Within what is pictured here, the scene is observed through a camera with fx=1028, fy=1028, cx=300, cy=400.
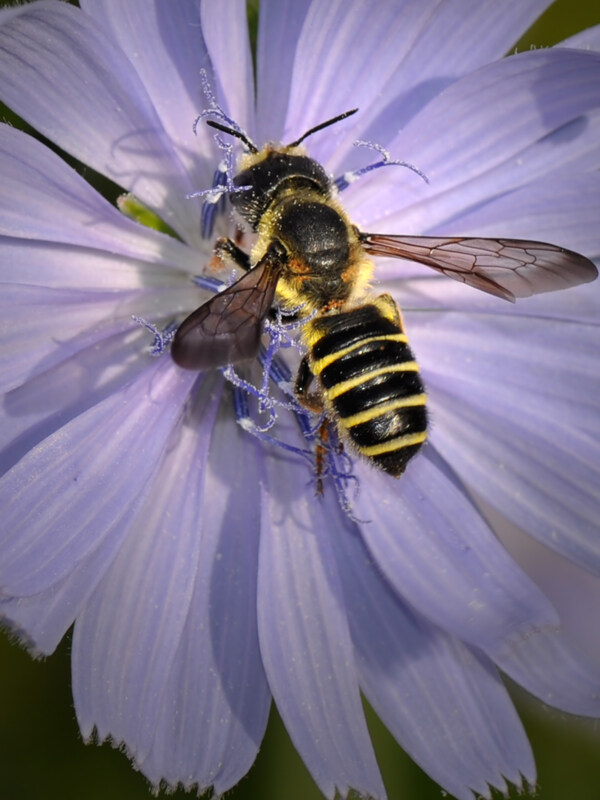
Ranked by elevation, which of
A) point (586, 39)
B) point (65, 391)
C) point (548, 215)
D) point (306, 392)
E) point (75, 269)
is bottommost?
point (65, 391)

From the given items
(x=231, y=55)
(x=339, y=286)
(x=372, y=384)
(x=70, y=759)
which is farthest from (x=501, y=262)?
(x=70, y=759)

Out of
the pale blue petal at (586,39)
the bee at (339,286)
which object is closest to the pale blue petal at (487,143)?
the pale blue petal at (586,39)

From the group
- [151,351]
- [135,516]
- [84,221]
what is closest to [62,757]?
[135,516]

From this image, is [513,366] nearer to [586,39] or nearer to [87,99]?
[586,39]

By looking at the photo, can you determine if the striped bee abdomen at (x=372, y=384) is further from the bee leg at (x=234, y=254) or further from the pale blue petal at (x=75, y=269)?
the pale blue petal at (x=75, y=269)

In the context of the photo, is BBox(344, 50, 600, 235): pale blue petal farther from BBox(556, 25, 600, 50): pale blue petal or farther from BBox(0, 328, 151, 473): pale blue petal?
BBox(0, 328, 151, 473): pale blue petal
